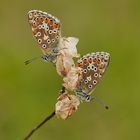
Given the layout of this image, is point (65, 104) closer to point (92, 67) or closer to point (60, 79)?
point (92, 67)

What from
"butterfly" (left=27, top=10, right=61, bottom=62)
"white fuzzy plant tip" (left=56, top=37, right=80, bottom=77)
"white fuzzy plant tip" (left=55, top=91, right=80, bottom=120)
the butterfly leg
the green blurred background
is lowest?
the green blurred background

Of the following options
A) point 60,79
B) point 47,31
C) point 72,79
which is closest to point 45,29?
point 47,31

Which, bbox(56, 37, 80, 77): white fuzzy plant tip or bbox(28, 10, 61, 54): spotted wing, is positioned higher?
bbox(28, 10, 61, 54): spotted wing

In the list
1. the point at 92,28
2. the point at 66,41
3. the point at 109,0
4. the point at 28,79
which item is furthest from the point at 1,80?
the point at 66,41

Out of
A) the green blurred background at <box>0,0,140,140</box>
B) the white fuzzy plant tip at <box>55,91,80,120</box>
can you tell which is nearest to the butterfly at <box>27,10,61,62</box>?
the white fuzzy plant tip at <box>55,91,80,120</box>

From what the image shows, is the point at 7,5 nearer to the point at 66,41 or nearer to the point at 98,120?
the point at 98,120

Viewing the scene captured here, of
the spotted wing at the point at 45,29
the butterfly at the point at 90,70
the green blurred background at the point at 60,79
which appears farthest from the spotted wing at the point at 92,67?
the green blurred background at the point at 60,79

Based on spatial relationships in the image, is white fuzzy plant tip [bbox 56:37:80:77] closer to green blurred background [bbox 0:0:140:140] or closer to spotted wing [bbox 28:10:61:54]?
spotted wing [bbox 28:10:61:54]
